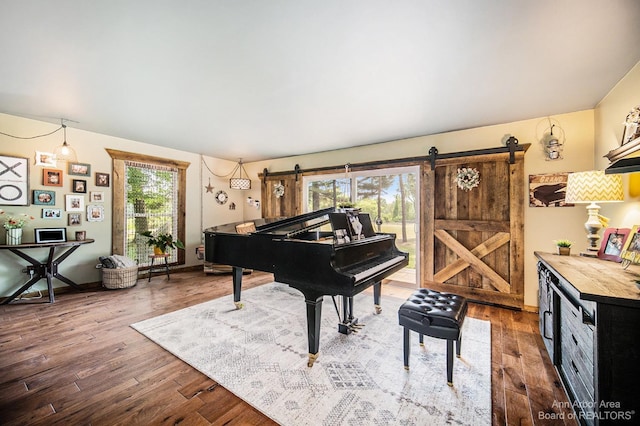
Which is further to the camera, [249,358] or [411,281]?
[411,281]

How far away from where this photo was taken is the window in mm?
4699

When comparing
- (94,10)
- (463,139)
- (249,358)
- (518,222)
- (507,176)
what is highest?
(94,10)

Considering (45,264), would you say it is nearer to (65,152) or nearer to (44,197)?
(44,197)

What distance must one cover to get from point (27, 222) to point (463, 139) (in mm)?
6712

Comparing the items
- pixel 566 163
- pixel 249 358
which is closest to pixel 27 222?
pixel 249 358

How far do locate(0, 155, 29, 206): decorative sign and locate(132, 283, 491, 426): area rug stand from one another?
2833mm

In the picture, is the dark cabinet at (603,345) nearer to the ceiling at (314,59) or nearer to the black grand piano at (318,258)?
the black grand piano at (318,258)

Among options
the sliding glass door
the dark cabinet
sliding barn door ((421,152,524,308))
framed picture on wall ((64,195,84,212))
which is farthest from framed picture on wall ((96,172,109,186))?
the dark cabinet

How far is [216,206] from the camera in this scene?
627cm

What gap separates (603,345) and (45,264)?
6.03 m

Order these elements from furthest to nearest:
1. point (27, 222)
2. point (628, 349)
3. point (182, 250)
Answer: point (182, 250) → point (27, 222) → point (628, 349)

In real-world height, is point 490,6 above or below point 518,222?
above

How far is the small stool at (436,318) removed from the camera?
72.4 inches

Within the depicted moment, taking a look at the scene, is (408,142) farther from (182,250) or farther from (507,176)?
(182,250)
